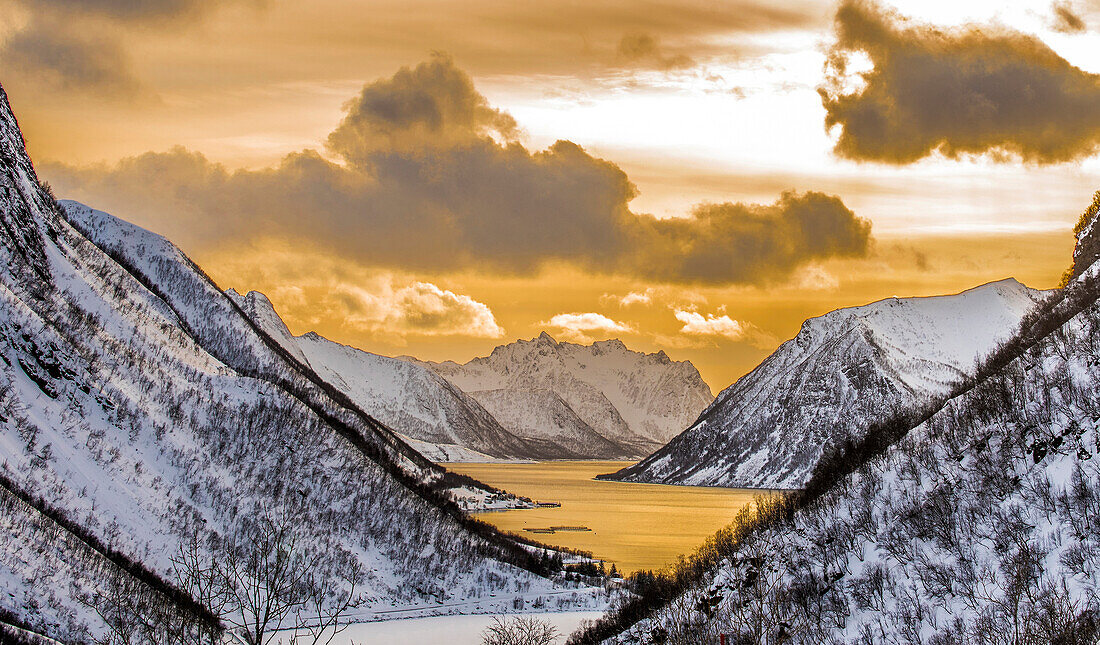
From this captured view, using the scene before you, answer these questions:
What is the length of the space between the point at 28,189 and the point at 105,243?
241 ft

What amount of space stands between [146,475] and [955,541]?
87928mm

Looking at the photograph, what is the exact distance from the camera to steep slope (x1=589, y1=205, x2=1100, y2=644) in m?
37.4

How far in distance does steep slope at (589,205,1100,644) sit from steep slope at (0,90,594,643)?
3758 centimetres

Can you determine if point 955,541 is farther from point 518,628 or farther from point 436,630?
point 436,630

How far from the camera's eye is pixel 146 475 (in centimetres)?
10550

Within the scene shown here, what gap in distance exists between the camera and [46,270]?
114625 mm

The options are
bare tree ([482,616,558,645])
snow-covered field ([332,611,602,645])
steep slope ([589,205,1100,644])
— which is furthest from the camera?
snow-covered field ([332,611,602,645])

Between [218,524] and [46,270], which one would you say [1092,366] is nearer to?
[218,524]

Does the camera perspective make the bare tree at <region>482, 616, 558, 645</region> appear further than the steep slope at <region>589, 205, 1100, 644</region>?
Yes

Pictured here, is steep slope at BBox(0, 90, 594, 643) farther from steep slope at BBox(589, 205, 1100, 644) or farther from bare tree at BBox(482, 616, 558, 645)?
steep slope at BBox(589, 205, 1100, 644)

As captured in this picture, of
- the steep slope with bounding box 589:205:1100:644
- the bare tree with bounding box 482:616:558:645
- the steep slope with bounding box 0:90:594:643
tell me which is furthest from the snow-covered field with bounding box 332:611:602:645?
the steep slope with bounding box 589:205:1100:644

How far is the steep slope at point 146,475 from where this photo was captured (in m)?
75.1

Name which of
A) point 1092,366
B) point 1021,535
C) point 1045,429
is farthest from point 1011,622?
point 1092,366

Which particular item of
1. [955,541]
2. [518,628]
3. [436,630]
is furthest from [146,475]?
[955,541]
